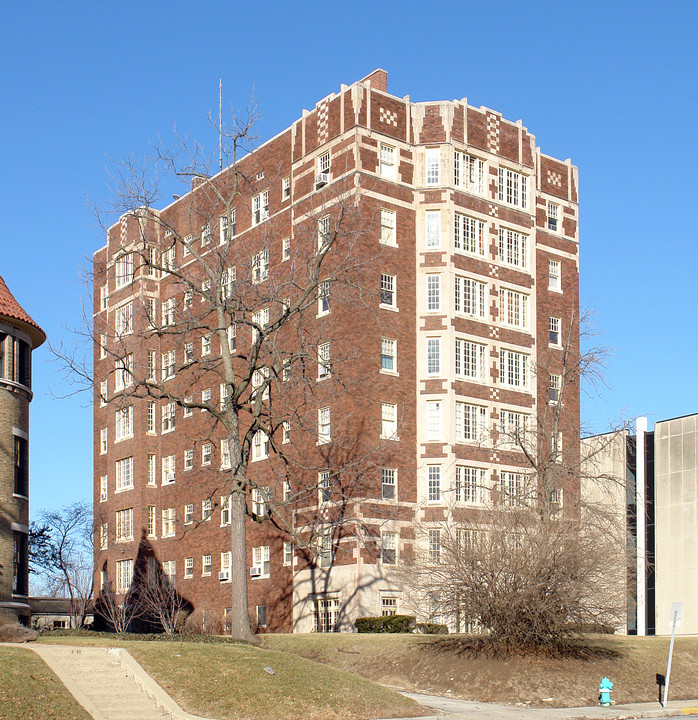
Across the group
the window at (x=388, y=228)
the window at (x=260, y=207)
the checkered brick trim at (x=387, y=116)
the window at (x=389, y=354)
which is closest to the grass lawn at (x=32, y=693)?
the window at (x=389, y=354)

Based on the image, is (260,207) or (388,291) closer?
(388,291)

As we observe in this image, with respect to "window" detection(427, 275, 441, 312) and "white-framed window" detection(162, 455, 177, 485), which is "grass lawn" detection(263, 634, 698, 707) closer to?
"window" detection(427, 275, 441, 312)

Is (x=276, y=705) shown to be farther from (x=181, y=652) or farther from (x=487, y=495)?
(x=487, y=495)

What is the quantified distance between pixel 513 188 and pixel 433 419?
13.6m

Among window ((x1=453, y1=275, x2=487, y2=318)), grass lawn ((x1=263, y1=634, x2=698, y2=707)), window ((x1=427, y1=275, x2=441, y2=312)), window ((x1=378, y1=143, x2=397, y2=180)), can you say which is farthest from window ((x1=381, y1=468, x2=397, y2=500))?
window ((x1=378, y1=143, x2=397, y2=180))

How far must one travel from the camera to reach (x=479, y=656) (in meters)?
31.8

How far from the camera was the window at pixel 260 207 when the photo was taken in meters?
58.0

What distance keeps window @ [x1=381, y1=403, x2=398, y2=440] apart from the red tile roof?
1655 centimetres

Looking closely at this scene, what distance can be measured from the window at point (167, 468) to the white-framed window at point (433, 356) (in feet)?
59.6

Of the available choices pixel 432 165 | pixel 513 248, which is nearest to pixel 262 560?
pixel 513 248

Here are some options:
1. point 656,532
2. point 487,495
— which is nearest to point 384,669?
point 487,495

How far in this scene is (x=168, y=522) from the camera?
204 ft

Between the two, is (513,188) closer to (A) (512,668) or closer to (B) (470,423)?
(B) (470,423)

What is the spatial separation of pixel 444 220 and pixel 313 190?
21.8 feet
